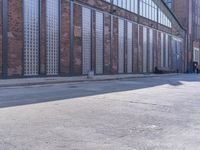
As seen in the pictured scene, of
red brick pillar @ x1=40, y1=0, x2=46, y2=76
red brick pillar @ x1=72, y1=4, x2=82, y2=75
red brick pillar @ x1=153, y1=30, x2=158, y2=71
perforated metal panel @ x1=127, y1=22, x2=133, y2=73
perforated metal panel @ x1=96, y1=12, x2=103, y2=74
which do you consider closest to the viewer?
red brick pillar @ x1=40, y1=0, x2=46, y2=76

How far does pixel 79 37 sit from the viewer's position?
34.9 meters

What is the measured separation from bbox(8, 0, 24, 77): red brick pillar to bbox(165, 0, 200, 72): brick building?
174ft

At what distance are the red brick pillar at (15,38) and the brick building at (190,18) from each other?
52.9 meters

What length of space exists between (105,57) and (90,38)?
3736 millimetres

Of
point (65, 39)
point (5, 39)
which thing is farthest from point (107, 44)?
point (5, 39)

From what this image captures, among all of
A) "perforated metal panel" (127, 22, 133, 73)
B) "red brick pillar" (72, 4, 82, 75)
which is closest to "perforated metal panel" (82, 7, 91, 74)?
"red brick pillar" (72, 4, 82, 75)

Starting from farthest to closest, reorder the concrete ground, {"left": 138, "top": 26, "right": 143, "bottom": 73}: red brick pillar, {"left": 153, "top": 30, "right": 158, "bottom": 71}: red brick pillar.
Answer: {"left": 153, "top": 30, "right": 158, "bottom": 71}: red brick pillar
{"left": 138, "top": 26, "right": 143, "bottom": 73}: red brick pillar
the concrete ground

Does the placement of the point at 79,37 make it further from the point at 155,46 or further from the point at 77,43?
the point at 155,46

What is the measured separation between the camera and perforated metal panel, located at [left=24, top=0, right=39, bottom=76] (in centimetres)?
2825

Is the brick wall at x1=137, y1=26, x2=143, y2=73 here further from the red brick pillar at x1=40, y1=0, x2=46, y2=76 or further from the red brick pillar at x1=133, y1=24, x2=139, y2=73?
the red brick pillar at x1=40, y1=0, x2=46, y2=76

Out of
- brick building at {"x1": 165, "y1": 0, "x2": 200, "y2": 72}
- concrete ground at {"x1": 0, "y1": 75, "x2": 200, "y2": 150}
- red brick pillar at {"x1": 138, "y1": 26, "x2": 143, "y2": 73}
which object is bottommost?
concrete ground at {"x1": 0, "y1": 75, "x2": 200, "y2": 150}

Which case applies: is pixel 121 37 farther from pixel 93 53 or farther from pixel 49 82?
pixel 49 82

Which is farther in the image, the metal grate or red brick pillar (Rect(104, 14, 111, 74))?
the metal grate

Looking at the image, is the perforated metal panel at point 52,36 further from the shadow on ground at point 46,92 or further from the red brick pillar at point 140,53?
the red brick pillar at point 140,53
